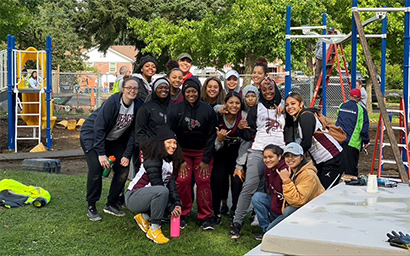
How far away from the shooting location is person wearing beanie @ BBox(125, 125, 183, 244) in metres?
6.08

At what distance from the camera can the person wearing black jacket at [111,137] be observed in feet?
22.0

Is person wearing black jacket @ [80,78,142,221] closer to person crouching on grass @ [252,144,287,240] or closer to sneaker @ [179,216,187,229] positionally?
sneaker @ [179,216,187,229]

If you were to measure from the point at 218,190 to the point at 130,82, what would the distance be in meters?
1.64

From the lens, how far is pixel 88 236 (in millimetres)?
6332

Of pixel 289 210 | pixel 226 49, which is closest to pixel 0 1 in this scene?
pixel 226 49

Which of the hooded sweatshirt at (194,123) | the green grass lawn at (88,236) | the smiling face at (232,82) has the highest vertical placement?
the smiling face at (232,82)

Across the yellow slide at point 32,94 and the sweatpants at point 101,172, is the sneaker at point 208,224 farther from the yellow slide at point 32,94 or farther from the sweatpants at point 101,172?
the yellow slide at point 32,94

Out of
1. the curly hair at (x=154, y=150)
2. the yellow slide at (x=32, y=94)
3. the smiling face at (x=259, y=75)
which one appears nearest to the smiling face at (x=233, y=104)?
the smiling face at (x=259, y=75)

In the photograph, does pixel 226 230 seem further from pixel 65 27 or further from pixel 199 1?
pixel 65 27

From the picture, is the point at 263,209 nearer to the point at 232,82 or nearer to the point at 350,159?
the point at 232,82

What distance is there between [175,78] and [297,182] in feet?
6.70

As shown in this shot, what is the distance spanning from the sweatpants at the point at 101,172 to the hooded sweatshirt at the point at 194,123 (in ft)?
2.53

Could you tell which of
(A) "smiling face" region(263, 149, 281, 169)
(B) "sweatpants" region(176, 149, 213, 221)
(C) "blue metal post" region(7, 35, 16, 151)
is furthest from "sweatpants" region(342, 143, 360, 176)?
(C) "blue metal post" region(7, 35, 16, 151)

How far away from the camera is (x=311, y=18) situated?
78.3 ft
